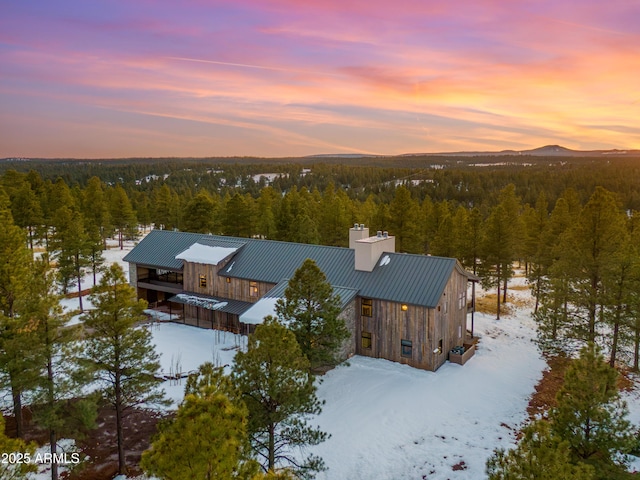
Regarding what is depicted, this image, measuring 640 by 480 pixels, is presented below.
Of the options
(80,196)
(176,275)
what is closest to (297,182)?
(80,196)

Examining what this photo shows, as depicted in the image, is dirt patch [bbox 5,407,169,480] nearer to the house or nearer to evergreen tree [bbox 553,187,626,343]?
the house

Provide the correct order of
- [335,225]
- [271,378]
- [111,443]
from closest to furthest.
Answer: [271,378]
[111,443]
[335,225]

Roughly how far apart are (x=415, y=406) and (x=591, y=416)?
34.2ft

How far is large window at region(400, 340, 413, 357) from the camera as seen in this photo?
82.3 ft

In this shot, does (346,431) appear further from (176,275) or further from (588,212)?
(176,275)

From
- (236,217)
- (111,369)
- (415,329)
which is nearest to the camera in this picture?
(111,369)

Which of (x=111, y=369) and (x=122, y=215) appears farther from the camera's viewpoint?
(x=122, y=215)

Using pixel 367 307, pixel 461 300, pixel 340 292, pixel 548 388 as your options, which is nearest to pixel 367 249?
pixel 340 292

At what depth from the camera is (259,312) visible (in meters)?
25.4

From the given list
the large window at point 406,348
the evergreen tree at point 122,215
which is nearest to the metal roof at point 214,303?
the large window at point 406,348

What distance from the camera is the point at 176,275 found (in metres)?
39.1

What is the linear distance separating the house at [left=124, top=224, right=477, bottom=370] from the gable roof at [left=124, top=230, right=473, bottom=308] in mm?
62

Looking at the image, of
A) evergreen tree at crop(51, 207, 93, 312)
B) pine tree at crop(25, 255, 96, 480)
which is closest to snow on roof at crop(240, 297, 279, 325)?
pine tree at crop(25, 255, 96, 480)

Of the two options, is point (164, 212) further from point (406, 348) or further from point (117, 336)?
point (117, 336)
